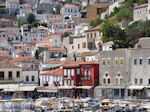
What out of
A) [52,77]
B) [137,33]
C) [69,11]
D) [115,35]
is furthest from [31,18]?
[52,77]

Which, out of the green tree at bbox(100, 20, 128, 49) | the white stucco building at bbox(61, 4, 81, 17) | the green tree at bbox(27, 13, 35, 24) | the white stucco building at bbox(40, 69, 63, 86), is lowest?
the white stucco building at bbox(40, 69, 63, 86)

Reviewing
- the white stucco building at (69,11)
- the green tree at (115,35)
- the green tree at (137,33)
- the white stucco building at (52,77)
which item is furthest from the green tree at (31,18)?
the white stucco building at (52,77)

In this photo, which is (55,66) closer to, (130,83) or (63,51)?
(63,51)

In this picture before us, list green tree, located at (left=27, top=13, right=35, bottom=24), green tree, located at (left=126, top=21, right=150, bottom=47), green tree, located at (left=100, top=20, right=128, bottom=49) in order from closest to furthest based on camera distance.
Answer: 1. green tree, located at (left=126, top=21, right=150, bottom=47)
2. green tree, located at (left=100, top=20, right=128, bottom=49)
3. green tree, located at (left=27, top=13, right=35, bottom=24)

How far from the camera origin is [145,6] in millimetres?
90188

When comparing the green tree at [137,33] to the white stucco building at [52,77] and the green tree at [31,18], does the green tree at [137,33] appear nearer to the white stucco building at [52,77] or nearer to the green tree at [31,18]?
the white stucco building at [52,77]

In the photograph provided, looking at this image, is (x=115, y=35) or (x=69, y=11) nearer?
(x=115, y=35)

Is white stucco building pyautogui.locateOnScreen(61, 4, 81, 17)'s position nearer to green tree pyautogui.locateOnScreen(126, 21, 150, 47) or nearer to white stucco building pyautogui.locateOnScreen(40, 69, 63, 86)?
green tree pyautogui.locateOnScreen(126, 21, 150, 47)

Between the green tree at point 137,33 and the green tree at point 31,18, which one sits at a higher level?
the green tree at point 31,18

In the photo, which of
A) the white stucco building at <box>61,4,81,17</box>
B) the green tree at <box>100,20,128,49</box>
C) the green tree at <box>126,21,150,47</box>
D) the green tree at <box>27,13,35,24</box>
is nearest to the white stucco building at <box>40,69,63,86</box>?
the green tree at <box>100,20,128,49</box>

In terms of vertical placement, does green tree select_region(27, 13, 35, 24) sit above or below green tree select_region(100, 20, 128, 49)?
above

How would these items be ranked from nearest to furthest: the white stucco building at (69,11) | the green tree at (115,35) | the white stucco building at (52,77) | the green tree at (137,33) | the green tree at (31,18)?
the white stucco building at (52,77) → the green tree at (137,33) → the green tree at (115,35) → the green tree at (31,18) → the white stucco building at (69,11)

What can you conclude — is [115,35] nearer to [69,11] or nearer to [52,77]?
[52,77]

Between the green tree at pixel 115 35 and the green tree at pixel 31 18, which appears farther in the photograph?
the green tree at pixel 31 18
